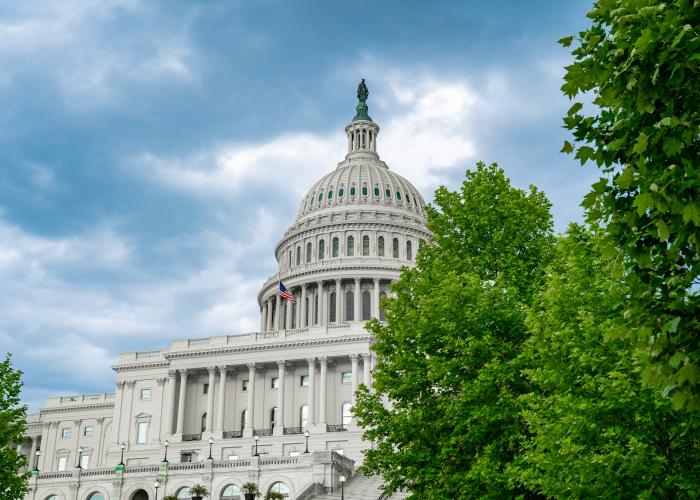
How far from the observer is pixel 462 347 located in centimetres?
2939

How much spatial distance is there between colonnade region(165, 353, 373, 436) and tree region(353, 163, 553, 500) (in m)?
53.9

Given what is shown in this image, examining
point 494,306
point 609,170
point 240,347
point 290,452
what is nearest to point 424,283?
point 494,306

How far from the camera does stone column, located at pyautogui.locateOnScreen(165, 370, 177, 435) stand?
9431 cm

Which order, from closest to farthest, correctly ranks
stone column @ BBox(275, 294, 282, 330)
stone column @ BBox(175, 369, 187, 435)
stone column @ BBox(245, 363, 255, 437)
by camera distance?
stone column @ BBox(245, 363, 255, 437) < stone column @ BBox(175, 369, 187, 435) < stone column @ BBox(275, 294, 282, 330)

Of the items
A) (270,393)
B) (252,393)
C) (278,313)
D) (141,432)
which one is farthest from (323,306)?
(141,432)

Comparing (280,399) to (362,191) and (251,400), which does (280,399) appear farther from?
(362,191)

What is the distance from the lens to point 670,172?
438 inches

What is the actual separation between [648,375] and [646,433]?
9508mm

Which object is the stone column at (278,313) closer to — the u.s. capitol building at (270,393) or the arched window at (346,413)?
the u.s. capitol building at (270,393)

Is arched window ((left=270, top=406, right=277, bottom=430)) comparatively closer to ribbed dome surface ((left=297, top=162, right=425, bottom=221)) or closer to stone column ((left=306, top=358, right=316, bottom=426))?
stone column ((left=306, top=358, right=316, bottom=426))

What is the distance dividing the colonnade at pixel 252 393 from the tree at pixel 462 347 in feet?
177

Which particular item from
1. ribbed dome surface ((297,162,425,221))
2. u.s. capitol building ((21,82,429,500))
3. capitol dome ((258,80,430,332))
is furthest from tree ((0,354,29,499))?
ribbed dome surface ((297,162,425,221))

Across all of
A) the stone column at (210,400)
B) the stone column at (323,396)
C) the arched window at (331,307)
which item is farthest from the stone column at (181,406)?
the arched window at (331,307)

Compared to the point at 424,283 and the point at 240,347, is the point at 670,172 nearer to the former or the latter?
the point at 424,283
